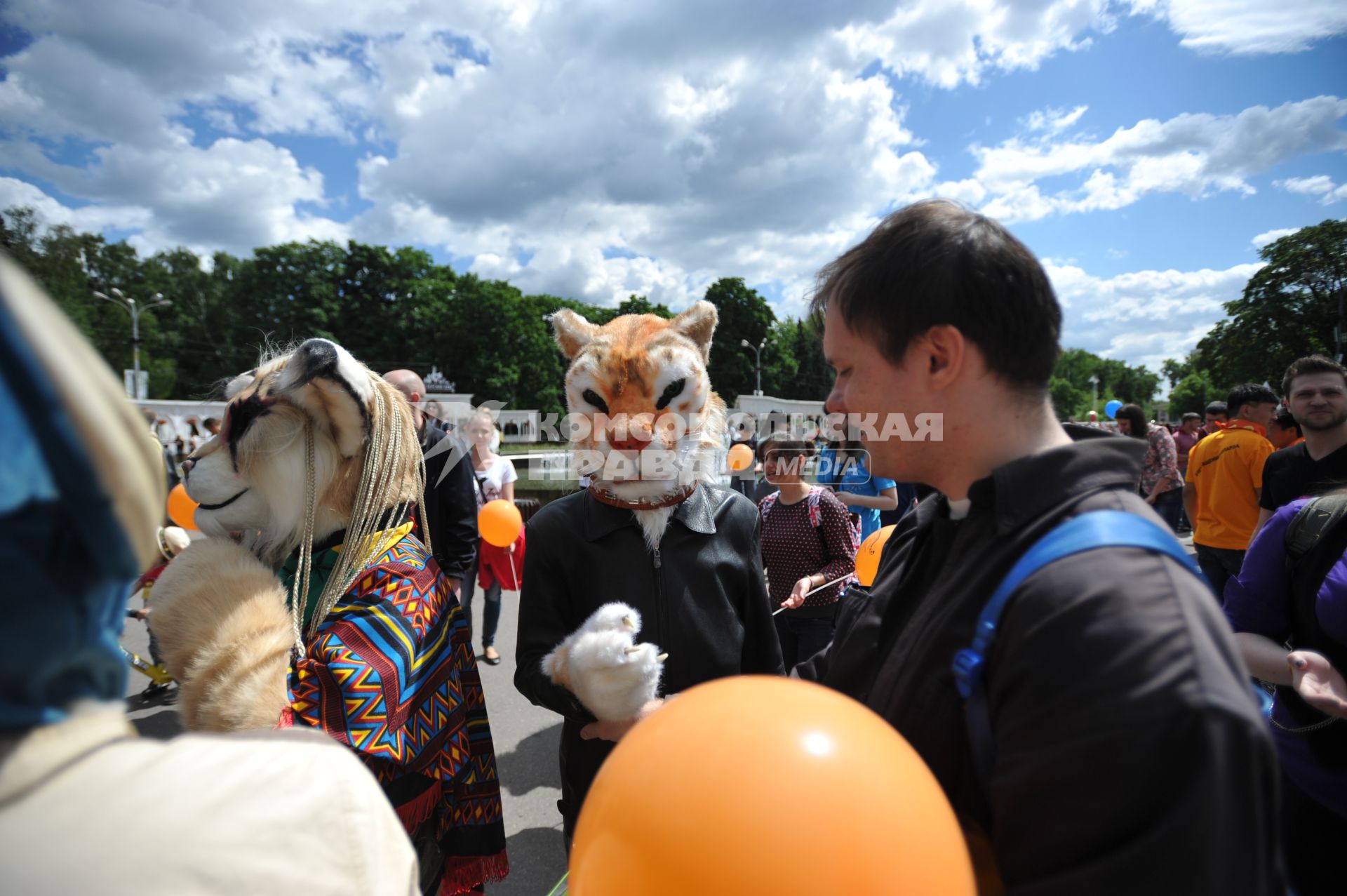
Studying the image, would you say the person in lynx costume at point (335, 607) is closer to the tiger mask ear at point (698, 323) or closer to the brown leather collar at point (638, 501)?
the brown leather collar at point (638, 501)

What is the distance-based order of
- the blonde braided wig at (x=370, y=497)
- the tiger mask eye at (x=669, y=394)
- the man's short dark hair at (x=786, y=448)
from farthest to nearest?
the man's short dark hair at (x=786, y=448) → the tiger mask eye at (x=669, y=394) → the blonde braided wig at (x=370, y=497)

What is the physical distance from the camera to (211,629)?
1.35 m

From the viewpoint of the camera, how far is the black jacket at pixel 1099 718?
69 centimetres

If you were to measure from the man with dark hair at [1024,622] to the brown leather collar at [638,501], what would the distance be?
0.69 metres

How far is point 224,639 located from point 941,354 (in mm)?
1537

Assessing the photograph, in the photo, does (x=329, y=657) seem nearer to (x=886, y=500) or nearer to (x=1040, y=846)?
(x=1040, y=846)

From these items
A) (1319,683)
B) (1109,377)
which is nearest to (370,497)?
(1319,683)

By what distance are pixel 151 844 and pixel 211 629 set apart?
3.25ft

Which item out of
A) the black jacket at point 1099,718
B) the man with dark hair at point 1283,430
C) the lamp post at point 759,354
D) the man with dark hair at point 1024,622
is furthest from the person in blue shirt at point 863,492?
the lamp post at point 759,354

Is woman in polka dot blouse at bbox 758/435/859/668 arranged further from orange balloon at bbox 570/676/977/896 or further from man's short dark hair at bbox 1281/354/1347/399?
orange balloon at bbox 570/676/977/896

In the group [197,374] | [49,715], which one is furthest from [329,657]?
[197,374]

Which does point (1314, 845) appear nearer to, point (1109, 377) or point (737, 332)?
point (737, 332)

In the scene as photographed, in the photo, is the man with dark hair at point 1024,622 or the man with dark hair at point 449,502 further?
the man with dark hair at point 449,502

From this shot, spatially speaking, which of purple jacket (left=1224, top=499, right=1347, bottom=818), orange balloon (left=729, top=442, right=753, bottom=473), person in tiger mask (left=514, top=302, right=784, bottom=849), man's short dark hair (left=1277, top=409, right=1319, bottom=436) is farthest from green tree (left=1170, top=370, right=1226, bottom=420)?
person in tiger mask (left=514, top=302, right=784, bottom=849)
